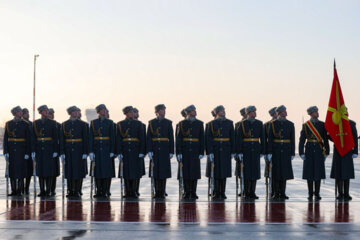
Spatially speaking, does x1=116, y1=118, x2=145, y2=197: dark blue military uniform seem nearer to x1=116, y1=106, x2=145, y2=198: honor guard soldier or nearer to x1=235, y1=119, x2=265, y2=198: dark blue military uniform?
x1=116, y1=106, x2=145, y2=198: honor guard soldier

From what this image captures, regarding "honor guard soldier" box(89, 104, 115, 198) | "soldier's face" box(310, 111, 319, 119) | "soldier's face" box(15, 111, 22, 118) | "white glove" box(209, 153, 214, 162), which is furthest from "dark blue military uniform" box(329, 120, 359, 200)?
"soldier's face" box(15, 111, 22, 118)

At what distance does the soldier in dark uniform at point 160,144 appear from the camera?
1389cm

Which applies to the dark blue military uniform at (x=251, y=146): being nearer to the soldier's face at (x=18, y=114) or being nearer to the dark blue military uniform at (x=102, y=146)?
the dark blue military uniform at (x=102, y=146)

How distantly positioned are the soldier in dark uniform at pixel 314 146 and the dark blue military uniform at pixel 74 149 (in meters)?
4.97

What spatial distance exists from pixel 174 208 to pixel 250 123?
313 cm

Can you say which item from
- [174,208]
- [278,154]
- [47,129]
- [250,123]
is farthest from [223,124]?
[47,129]

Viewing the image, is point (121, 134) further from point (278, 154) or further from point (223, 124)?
point (278, 154)

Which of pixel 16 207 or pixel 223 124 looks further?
pixel 223 124

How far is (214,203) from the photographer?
41.9 feet

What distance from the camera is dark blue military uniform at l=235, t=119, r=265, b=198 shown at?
45.6 feet

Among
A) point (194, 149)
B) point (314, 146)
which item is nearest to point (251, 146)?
point (194, 149)

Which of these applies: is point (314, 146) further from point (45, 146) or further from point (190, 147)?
point (45, 146)

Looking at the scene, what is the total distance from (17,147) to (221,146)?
Result: 4.87 meters

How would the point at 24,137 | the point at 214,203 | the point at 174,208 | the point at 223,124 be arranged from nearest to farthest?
the point at 174,208, the point at 214,203, the point at 223,124, the point at 24,137
